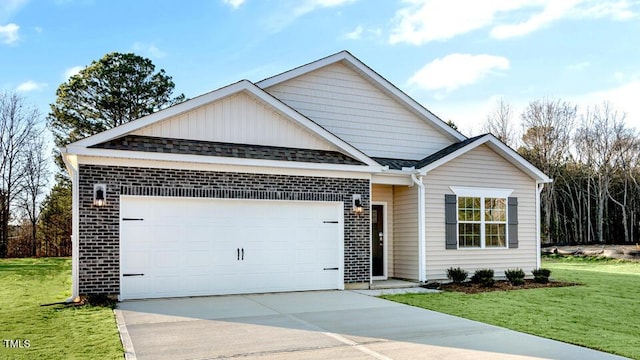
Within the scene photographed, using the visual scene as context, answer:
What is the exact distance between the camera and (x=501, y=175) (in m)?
15.0

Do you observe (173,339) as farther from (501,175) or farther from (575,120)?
(575,120)

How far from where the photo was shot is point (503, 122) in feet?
114

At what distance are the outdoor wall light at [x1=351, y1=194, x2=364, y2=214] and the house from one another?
49 mm

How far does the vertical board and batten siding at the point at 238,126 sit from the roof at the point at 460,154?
2.79m

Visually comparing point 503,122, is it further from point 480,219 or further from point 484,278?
point 484,278

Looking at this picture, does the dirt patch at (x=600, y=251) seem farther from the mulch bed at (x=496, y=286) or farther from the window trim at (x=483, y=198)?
the window trim at (x=483, y=198)

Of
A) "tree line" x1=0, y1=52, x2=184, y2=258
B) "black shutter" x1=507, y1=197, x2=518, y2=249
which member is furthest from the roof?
"tree line" x1=0, y1=52, x2=184, y2=258

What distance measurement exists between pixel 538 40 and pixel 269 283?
14748mm

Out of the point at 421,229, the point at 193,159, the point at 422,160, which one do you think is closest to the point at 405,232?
the point at 421,229

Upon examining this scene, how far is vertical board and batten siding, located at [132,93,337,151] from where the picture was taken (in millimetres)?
11109

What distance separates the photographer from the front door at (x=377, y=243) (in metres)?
14.6

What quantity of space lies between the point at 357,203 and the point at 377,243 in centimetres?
259

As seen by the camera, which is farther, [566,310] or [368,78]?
[368,78]

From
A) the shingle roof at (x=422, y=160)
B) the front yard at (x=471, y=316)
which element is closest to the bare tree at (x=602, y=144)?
the front yard at (x=471, y=316)
